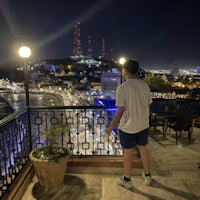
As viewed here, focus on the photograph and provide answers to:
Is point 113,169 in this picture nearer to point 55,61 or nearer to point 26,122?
point 26,122

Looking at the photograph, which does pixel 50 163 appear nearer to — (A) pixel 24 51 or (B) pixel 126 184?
(B) pixel 126 184

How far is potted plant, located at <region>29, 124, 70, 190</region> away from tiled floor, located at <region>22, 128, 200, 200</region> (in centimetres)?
13

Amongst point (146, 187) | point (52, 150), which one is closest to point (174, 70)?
point (146, 187)

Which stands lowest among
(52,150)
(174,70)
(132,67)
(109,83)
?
(109,83)

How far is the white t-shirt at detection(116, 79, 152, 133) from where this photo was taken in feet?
9.18

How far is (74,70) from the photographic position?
110 m

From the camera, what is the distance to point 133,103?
2816 millimetres

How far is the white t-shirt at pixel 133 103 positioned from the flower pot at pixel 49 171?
3.68 ft

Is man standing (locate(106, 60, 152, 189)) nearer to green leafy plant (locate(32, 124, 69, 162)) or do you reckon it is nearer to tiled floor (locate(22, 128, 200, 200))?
tiled floor (locate(22, 128, 200, 200))

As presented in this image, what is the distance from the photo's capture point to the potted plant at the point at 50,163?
3023 mm

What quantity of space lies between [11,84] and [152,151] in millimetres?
110013

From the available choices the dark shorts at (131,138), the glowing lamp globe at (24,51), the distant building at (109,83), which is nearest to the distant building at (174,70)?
the distant building at (109,83)

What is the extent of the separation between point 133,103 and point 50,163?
1498 millimetres

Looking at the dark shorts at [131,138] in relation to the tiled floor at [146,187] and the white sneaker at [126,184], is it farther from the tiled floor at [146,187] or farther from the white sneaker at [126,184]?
the tiled floor at [146,187]
